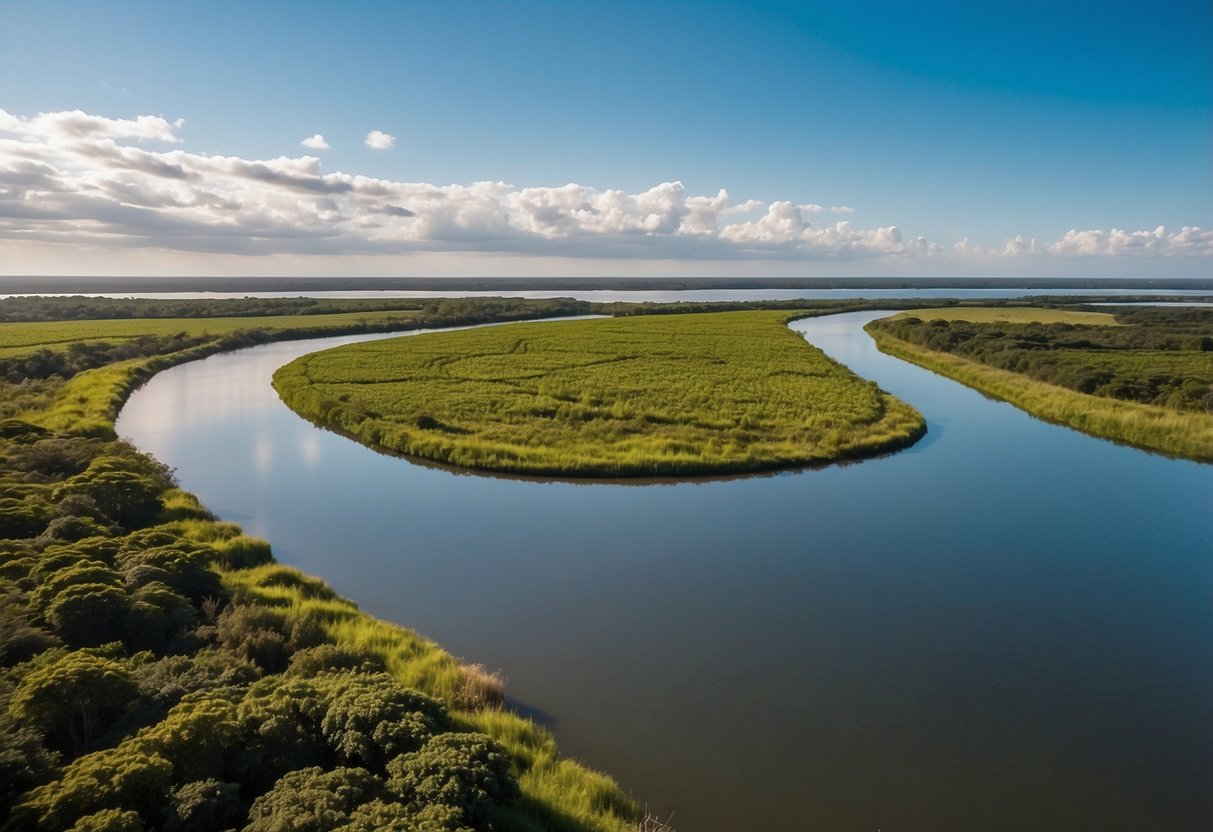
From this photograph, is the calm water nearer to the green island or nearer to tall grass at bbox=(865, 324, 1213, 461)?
tall grass at bbox=(865, 324, 1213, 461)

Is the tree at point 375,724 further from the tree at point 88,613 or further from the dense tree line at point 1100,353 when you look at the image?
the dense tree line at point 1100,353

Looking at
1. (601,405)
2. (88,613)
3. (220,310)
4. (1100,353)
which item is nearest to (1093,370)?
(1100,353)

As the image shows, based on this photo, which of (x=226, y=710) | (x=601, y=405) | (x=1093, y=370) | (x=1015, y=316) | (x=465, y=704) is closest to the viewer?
(x=226, y=710)

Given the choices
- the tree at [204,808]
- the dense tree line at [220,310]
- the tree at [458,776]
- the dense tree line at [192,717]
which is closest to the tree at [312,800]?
the dense tree line at [192,717]

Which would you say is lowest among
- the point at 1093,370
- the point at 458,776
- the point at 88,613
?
the point at 458,776

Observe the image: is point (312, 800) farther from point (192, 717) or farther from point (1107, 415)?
point (1107, 415)
